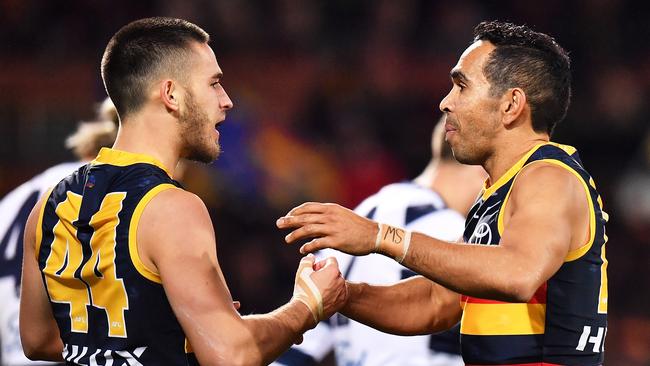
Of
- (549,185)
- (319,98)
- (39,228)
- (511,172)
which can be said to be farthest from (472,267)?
(319,98)

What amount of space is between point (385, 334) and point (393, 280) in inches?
11.2

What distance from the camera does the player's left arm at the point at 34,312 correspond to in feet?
11.7

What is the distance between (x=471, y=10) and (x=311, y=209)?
8.37 meters

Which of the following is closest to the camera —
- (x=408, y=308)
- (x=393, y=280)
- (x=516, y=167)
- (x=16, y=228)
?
(x=516, y=167)

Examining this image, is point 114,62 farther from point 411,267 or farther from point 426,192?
point 426,192

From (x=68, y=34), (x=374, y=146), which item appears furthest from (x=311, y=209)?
(x=68, y=34)

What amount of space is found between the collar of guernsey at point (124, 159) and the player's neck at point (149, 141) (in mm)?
26

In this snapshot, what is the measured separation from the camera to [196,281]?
3074 mm

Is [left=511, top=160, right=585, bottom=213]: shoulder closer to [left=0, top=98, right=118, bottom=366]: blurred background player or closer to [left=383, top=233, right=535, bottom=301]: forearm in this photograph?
[left=383, top=233, right=535, bottom=301]: forearm

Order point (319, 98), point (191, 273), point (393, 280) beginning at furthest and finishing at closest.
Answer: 1. point (319, 98)
2. point (393, 280)
3. point (191, 273)

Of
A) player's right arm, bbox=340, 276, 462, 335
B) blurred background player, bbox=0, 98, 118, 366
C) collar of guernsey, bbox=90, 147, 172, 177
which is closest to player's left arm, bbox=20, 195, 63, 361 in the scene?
collar of guernsey, bbox=90, 147, 172, 177

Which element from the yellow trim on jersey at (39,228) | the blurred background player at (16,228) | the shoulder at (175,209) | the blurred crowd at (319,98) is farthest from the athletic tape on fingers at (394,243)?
the blurred crowd at (319,98)

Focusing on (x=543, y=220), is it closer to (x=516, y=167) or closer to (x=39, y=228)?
(x=516, y=167)

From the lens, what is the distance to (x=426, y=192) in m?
5.33
